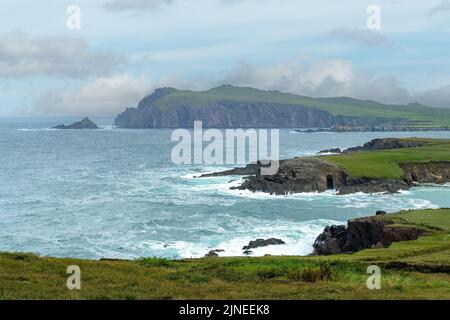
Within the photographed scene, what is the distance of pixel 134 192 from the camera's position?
103m

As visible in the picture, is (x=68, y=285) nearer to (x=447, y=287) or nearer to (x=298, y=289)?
(x=298, y=289)

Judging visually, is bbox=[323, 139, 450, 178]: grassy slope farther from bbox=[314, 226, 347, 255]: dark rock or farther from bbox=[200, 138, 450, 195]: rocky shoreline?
bbox=[314, 226, 347, 255]: dark rock

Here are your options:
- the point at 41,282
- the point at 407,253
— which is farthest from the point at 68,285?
the point at 407,253

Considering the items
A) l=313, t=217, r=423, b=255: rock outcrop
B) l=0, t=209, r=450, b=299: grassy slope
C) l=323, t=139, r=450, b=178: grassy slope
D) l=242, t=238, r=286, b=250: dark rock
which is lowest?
l=242, t=238, r=286, b=250: dark rock

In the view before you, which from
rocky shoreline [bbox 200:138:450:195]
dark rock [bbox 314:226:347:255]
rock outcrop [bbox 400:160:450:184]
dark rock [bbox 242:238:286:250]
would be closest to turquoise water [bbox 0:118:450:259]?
dark rock [bbox 242:238:286:250]

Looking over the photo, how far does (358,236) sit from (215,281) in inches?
1481

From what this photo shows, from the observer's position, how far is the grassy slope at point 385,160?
113m

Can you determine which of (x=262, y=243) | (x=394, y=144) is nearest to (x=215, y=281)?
(x=262, y=243)

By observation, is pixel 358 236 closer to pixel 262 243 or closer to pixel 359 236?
pixel 359 236

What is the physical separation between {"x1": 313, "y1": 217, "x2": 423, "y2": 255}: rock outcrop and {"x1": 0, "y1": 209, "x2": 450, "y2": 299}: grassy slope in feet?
66.5

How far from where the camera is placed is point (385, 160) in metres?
127

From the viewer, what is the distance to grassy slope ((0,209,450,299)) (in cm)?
1962

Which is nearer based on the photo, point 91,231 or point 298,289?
point 298,289
